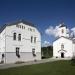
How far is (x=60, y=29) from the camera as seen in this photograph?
2739 inches

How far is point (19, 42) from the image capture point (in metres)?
40.6

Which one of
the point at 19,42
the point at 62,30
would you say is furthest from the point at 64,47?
the point at 19,42

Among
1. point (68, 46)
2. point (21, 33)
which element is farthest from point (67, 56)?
point (21, 33)

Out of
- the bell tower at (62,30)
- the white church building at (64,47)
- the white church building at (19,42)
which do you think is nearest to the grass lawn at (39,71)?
the white church building at (19,42)

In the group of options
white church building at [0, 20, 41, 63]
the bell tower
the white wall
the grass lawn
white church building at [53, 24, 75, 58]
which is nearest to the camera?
the grass lawn

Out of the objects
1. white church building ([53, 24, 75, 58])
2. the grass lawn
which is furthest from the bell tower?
the grass lawn

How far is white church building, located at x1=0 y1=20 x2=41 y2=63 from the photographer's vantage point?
37.7 m

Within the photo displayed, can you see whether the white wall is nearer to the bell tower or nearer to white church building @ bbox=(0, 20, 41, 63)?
the bell tower

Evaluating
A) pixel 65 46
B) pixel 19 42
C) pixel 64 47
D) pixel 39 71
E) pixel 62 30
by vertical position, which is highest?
pixel 62 30

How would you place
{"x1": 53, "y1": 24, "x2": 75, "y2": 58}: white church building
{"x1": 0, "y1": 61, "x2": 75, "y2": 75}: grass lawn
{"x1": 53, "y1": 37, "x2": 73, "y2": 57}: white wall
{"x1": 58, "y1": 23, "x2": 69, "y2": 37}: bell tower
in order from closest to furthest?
{"x1": 0, "y1": 61, "x2": 75, "y2": 75}: grass lawn < {"x1": 53, "y1": 24, "x2": 75, "y2": 58}: white church building < {"x1": 53, "y1": 37, "x2": 73, "y2": 57}: white wall < {"x1": 58, "y1": 23, "x2": 69, "y2": 37}: bell tower

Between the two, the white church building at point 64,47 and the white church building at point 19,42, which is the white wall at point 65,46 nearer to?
the white church building at point 64,47

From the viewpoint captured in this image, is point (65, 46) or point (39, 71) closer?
point (39, 71)

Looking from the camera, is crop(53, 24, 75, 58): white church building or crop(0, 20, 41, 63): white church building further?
crop(53, 24, 75, 58): white church building

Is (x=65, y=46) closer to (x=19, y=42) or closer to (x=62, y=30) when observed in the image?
(x=62, y=30)
